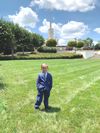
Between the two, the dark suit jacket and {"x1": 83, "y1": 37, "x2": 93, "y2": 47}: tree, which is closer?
the dark suit jacket

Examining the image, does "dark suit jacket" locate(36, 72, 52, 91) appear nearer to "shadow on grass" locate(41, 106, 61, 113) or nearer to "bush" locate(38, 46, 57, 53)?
"shadow on grass" locate(41, 106, 61, 113)

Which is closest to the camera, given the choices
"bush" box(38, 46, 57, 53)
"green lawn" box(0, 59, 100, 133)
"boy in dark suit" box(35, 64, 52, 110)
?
"green lawn" box(0, 59, 100, 133)

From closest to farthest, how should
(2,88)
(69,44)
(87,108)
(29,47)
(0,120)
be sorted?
(0,120) < (87,108) < (2,88) < (29,47) < (69,44)

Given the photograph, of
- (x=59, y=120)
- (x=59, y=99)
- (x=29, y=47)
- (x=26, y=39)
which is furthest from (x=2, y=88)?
(x=29, y=47)

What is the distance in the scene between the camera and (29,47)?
84.2m

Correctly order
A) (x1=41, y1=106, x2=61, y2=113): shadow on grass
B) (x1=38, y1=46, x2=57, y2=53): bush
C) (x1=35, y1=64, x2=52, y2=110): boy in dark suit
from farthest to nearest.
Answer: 1. (x1=38, y1=46, x2=57, y2=53): bush
2. (x1=35, y1=64, x2=52, y2=110): boy in dark suit
3. (x1=41, y1=106, x2=61, y2=113): shadow on grass

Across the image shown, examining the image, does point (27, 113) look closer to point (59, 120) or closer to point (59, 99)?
point (59, 120)

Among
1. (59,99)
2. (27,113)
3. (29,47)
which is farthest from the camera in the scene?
(29,47)

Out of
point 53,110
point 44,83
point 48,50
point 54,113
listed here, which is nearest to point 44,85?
point 44,83

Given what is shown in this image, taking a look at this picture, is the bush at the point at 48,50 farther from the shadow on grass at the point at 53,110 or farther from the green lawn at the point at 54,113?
the shadow on grass at the point at 53,110

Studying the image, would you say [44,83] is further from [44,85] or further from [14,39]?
[14,39]

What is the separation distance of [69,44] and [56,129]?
10856cm

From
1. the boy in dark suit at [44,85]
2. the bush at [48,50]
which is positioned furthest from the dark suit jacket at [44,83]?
the bush at [48,50]

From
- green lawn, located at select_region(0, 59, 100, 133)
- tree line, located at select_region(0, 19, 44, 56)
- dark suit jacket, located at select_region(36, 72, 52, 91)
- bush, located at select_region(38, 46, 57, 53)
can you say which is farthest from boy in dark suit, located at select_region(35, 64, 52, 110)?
bush, located at select_region(38, 46, 57, 53)
